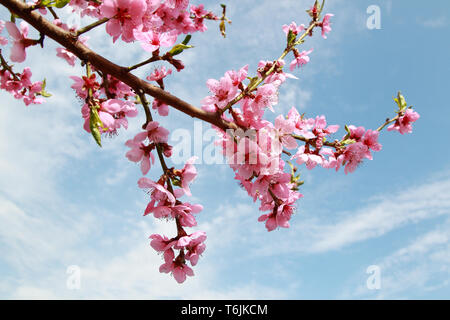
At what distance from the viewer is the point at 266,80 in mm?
2395

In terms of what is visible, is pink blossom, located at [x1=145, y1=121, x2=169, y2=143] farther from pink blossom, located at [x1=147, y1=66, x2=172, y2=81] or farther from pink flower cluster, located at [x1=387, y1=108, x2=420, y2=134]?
pink flower cluster, located at [x1=387, y1=108, x2=420, y2=134]

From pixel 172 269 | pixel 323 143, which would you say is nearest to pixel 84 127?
pixel 172 269

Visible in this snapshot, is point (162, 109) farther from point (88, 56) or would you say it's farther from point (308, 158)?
point (308, 158)

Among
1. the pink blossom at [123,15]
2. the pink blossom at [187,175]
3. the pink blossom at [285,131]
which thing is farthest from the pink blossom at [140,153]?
the pink blossom at [285,131]

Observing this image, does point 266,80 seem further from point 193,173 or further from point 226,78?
point 193,173

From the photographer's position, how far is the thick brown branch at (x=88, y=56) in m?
2.09

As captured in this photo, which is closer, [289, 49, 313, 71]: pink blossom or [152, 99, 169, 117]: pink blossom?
[152, 99, 169, 117]: pink blossom

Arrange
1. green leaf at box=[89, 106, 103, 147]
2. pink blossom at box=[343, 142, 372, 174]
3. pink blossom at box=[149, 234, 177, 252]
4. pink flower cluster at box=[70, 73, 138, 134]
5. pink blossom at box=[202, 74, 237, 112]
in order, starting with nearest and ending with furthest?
green leaf at box=[89, 106, 103, 147]
pink flower cluster at box=[70, 73, 138, 134]
pink blossom at box=[202, 74, 237, 112]
pink blossom at box=[149, 234, 177, 252]
pink blossom at box=[343, 142, 372, 174]

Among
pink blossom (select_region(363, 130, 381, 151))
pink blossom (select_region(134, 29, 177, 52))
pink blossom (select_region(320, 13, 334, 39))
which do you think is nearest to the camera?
pink blossom (select_region(134, 29, 177, 52))

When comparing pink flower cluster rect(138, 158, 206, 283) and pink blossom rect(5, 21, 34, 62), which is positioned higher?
pink blossom rect(5, 21, 34, 62)

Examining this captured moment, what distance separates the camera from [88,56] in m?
2.11

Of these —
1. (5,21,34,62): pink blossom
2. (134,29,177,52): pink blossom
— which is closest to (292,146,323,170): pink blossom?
(134,29,177,52): pink blossom

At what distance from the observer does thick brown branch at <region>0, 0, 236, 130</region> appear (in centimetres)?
209

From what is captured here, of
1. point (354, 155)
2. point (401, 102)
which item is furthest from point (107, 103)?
point (401, 102)
